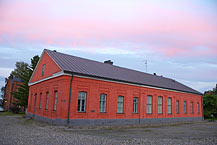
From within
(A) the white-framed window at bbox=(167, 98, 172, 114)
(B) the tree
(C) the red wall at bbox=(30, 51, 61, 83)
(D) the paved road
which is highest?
(B) the tree

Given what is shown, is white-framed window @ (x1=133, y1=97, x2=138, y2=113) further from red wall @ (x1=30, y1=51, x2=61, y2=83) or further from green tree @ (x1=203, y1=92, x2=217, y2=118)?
green tree @ (x1=203, y1=92, x2=217, y2=118)

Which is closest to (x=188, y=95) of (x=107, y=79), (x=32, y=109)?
(x=107, y=79)

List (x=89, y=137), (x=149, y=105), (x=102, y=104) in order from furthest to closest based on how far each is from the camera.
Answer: (x=149, y=105) < (x=102, y=104) < (x=89, y=137)

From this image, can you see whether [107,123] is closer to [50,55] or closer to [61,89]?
[61,89]

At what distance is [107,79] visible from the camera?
61.1 feet

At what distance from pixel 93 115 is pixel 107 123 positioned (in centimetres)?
182

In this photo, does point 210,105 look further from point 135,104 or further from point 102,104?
point 102,104

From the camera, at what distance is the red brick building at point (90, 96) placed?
16.3 metres

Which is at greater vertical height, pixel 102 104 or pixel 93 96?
pixel 93 96

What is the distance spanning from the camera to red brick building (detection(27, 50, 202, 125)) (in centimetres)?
1628

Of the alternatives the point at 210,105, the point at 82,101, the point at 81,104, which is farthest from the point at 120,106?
the point at 210,105

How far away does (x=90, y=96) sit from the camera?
17.3m

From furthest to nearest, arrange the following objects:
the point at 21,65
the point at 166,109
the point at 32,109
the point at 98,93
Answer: the point at 21,65 < the point at 166,109 < the point at 32,109 < the point at 98,93

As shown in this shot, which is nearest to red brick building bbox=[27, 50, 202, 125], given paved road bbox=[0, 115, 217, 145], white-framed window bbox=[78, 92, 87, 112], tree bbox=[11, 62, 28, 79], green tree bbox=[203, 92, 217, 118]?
white-framed window bbox=[78, 92, 87, 112]
